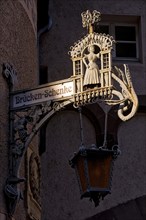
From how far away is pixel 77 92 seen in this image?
680 centimetres

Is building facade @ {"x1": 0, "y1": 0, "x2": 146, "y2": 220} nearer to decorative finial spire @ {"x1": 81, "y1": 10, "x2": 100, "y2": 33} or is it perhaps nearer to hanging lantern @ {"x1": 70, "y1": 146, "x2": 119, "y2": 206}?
decorative finial spire @ {"x1": 81, "y1": 10, "x2": 100, "y2": 33}

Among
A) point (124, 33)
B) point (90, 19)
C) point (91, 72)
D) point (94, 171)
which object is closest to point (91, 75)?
point (91, 72)

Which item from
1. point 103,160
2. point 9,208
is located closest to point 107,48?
point 103,160

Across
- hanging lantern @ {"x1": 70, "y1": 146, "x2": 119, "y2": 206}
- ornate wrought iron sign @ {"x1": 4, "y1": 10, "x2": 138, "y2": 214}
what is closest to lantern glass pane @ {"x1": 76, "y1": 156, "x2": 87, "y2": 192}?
hanging lantern @ {"x1": 70, "y1": 146, "x2": 119, "y2": 206}

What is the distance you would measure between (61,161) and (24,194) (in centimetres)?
397

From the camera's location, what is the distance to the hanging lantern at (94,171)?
6.50 m

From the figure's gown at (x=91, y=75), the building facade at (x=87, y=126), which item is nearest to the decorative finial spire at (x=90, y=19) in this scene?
the figure's gown at (x=91, y=75)

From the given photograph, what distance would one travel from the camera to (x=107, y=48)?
6.85 metres

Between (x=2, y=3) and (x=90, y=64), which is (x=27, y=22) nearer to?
(x=2, y=3)

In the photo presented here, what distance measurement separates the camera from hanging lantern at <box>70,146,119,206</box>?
6496 millimetres

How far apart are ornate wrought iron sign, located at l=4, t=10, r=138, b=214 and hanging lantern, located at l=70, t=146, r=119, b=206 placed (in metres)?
0.44

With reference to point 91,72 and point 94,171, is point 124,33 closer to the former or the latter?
point 91,72

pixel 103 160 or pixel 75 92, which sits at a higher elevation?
pixel 75 92

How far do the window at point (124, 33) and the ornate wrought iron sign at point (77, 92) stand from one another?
20.7 feet
